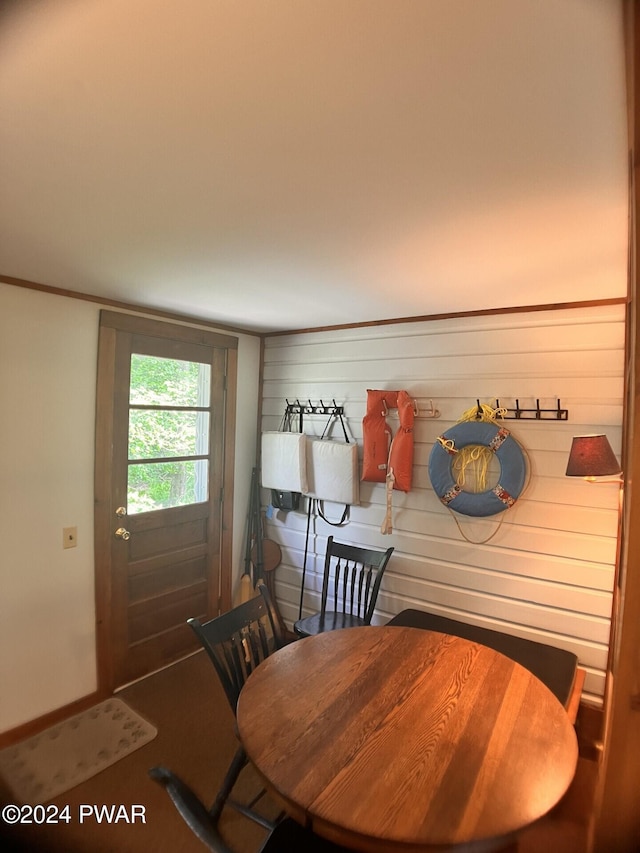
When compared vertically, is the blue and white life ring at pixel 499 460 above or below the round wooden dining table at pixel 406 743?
above

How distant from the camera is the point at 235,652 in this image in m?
1.83

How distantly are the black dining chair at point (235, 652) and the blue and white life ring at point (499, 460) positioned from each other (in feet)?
3.86

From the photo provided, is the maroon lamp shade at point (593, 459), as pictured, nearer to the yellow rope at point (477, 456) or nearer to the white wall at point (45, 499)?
the yellow rope at point (477, 456)

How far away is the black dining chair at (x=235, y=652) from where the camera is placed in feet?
5.68

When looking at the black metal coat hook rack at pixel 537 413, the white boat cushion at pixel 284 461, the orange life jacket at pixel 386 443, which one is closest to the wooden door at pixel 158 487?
the white boat cushion at pixel 284 461

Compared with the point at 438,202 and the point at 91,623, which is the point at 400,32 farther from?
the point at 91,623

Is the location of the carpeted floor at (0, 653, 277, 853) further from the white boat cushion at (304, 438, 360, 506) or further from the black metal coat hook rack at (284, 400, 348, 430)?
the black metal coat hook rack at (284, 400, 348, 430)

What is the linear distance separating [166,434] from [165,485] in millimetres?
331

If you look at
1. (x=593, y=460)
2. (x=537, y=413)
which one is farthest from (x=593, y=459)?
(x=537, y=413)

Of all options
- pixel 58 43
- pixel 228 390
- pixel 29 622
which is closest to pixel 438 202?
pixel 58 43

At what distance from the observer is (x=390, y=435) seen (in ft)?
9.60

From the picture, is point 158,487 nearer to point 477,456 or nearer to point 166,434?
point 166,434

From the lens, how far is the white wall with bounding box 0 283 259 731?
2.29 m

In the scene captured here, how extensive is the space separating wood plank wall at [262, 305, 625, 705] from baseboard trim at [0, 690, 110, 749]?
1607mm
